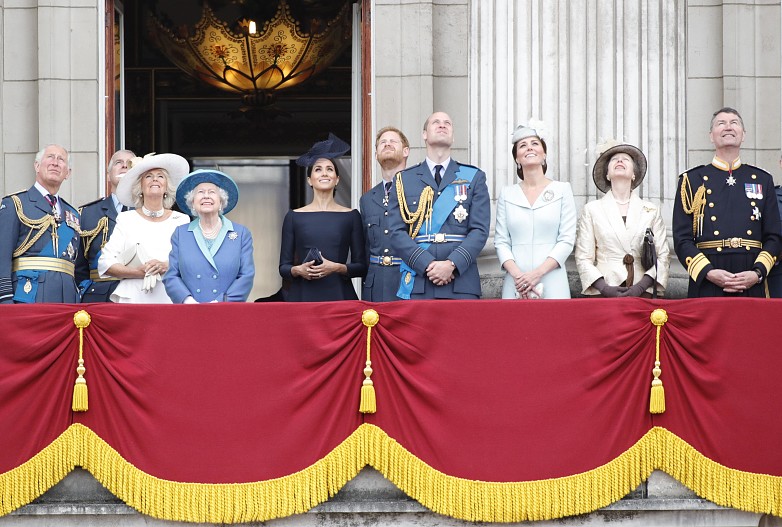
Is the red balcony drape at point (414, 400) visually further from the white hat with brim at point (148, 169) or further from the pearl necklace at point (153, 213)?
the white hat with brim at point (148, 169)

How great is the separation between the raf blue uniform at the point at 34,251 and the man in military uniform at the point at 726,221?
3923 millimetres

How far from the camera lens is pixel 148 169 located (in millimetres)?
9945

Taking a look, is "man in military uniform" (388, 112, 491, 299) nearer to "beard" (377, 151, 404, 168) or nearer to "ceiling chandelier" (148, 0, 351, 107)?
"beard" (377, 151, 404, 168)

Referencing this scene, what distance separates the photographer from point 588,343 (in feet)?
28.3

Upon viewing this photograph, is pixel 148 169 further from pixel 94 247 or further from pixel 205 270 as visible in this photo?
pixel 205 270

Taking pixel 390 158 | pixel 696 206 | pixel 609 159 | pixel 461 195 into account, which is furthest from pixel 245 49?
pixel 696 206

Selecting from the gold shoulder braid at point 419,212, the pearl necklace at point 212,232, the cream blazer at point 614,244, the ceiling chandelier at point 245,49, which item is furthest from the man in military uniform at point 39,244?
the ceiling chandelier at point 245,49

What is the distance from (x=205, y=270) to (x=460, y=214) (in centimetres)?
163

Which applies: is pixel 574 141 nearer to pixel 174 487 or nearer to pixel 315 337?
pixel 315 337

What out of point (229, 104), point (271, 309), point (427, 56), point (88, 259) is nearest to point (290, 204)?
point (229, 104)

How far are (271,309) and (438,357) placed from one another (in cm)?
99

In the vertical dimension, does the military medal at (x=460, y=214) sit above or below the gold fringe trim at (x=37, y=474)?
above

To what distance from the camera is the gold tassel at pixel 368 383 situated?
854cm

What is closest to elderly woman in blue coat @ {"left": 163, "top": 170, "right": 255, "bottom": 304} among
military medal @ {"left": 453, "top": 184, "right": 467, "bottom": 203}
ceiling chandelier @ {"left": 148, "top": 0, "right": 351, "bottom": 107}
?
military medal @ {"left": 453, "top": 184, "right": 467, "bottom": 203}
